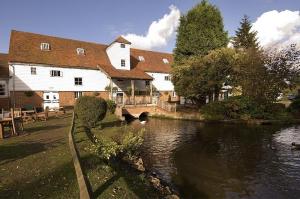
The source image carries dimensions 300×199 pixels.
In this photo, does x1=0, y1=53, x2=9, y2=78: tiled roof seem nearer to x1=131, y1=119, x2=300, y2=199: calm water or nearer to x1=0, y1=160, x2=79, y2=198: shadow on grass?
x1=131, y1=119, x2=300, y2=199: calm water

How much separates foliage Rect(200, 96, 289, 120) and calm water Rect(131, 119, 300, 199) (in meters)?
6.60

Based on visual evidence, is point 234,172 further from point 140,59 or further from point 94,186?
point 140,59

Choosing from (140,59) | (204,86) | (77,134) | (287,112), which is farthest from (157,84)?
(77,134)

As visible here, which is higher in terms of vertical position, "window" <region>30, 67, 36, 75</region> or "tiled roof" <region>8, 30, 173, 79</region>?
"tiled roof" <region>8, 30, 173, 79</region>

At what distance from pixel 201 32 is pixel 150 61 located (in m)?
11.9

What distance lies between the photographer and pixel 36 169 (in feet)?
25.2

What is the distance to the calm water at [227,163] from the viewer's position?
9109 millimetres

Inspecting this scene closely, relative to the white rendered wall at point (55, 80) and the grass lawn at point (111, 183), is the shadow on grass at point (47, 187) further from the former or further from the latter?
the white rendered wall at point (55, 80)

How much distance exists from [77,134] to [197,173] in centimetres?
767

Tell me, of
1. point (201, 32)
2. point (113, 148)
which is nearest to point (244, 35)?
point (201, 32)

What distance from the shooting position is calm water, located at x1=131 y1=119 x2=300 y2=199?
29.9 feet

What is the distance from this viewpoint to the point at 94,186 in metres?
6.55

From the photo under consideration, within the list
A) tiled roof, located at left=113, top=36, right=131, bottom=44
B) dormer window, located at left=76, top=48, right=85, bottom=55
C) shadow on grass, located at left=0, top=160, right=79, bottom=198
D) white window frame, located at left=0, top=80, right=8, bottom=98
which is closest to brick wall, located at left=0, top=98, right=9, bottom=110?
white window frame, located at left=0, top=80, right=8, bottom=98

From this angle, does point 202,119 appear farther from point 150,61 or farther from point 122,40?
point 150,61
